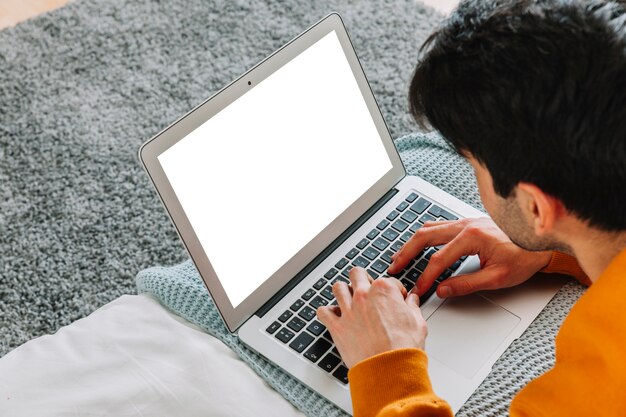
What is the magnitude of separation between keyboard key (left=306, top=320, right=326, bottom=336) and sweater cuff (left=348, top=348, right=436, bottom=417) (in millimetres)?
104

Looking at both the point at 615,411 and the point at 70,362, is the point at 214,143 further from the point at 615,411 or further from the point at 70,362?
the point at 615,411

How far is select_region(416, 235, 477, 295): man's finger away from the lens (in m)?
0.93

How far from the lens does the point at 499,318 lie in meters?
0.90

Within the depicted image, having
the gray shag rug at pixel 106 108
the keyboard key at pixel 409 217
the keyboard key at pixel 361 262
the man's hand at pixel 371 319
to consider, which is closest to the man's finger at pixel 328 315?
the man's hand at pixel 371 319

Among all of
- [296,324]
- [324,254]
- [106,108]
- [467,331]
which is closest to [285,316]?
[296,324]

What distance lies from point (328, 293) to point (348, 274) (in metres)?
0.04

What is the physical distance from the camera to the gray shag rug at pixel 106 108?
1.54 meters

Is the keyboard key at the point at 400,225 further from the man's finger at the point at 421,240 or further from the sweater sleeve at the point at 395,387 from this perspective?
the sweater sleeve at the point at 395,387

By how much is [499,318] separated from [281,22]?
140cm

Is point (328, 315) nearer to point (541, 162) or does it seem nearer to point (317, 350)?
point (317, 350)

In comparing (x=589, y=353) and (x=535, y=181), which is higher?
(x=535, y=181)

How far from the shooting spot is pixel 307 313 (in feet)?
3.04

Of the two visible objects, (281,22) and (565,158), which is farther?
(281,22)

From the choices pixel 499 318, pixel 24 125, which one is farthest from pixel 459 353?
pixel 24 125
